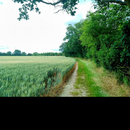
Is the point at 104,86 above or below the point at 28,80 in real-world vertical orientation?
below

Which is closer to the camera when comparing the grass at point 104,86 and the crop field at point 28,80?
the crop field at point 28,80

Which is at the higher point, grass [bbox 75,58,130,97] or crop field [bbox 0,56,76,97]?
crop field [bbox 0,56,76,97]

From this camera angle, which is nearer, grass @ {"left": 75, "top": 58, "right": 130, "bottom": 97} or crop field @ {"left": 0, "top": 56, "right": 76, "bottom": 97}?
crop field @ {"left": 0, "top": 56, "right": 76, "bottom": 97}

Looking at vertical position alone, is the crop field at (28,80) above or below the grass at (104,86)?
above

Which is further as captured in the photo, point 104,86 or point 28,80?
point 104,86
